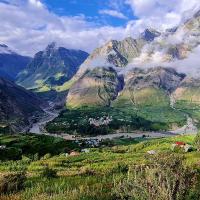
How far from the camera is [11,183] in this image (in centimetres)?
1698

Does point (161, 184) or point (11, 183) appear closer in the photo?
point (161, 184)

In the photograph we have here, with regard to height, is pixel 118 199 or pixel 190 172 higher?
pixel 190 172

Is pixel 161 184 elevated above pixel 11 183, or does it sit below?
above

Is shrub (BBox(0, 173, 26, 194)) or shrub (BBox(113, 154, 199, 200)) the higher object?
shrub (BBox(113, 154, 199, 200))

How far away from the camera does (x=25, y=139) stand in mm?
161625

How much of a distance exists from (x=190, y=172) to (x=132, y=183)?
214 cm

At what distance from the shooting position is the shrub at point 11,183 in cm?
1659

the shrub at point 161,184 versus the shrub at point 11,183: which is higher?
the shrub at point 161,184

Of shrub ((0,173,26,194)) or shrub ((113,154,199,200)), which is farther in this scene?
shrub ((0,173,26,194))

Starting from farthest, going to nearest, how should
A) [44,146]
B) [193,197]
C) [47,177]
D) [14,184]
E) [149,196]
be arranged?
[44,146], [47,177], [14,184], [193,197], [149,196]

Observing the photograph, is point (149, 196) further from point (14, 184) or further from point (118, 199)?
point (14, 184)

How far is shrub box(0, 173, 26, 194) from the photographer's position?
653 inches

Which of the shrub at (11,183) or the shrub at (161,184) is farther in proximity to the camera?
the shrub at (11,183)

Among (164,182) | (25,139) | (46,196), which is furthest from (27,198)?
(25,139)
